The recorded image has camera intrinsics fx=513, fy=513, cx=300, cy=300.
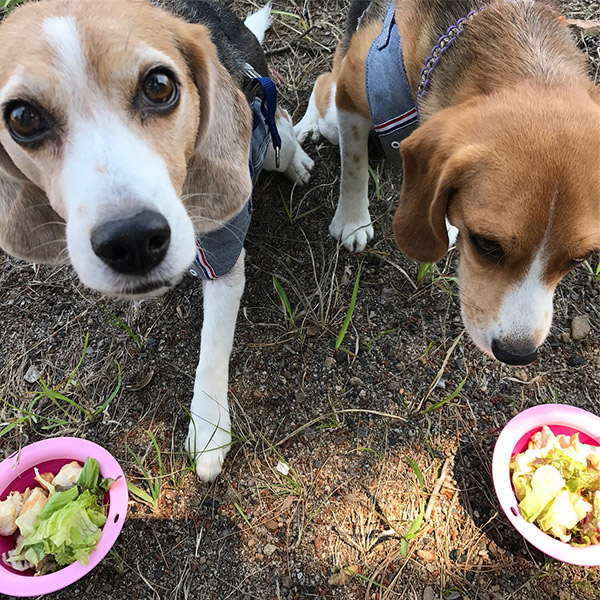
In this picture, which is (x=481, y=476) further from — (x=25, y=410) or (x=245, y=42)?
(x=245, y=42)

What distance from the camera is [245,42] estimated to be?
2865 mm

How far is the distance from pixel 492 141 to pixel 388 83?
0.77 m

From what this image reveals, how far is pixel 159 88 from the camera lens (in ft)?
5.63

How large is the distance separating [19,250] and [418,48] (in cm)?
195

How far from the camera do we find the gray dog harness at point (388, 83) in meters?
2.33

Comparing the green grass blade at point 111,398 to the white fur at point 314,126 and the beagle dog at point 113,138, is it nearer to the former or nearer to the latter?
the beagle dog at point 113,138

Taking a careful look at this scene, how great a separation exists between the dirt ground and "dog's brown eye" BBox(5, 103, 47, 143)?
5.08ft

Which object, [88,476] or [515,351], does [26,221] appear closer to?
[88,476]

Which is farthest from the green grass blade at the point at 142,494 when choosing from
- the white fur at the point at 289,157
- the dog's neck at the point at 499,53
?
the dog's neck at the point at 499,53

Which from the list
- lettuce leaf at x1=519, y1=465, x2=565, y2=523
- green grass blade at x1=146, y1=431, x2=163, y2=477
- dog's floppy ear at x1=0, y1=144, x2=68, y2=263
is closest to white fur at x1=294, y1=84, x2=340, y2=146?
dog's floppy ear at x1=0, y1=144, x2=68, y2=263

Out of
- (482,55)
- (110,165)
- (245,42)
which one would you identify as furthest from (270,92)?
(110,165)

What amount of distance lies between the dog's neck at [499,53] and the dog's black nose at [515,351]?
981mm

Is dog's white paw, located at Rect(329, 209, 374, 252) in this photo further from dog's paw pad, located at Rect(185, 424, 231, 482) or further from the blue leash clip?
dog's paw pad, located at Rect(185, 424, 231, 482)

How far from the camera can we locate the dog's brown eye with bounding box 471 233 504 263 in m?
1.91
